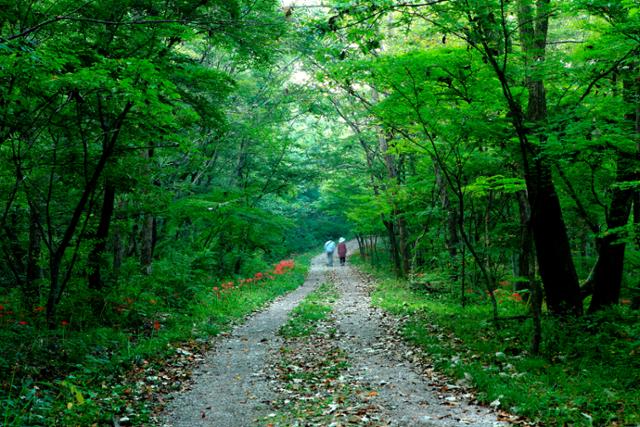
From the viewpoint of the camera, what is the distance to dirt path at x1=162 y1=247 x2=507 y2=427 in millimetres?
5066

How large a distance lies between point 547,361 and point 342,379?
2899mm

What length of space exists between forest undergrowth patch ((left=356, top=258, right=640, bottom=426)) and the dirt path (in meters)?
0.40

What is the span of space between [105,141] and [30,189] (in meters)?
1.90

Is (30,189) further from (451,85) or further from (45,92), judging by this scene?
(451,85)

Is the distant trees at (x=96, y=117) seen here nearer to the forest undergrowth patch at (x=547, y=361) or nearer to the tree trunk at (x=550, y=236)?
the tree trunk at (x=550, y=236)

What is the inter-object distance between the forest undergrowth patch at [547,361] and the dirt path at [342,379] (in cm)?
40

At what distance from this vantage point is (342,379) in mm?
6551

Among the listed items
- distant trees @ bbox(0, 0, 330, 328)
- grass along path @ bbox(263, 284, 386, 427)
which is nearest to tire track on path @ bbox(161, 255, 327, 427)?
grass along path @ bbox(263, 284, 386, 427)

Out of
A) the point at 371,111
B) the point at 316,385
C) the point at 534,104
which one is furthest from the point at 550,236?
the point at 316,385

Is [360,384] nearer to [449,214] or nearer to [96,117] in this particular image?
[96,117]

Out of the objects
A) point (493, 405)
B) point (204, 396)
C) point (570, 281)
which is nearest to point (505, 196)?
point (570, 281)

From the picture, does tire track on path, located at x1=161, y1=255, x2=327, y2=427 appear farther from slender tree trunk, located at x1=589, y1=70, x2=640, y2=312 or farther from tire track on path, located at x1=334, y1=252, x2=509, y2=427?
slender tree trunk, located at x1=589, y1=70, x2=640, y2=312

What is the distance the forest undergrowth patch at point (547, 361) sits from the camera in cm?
472

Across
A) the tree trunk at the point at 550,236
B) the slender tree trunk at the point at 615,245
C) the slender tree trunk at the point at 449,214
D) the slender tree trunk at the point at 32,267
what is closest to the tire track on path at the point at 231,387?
the slender tree trunk at the point at 32,267
